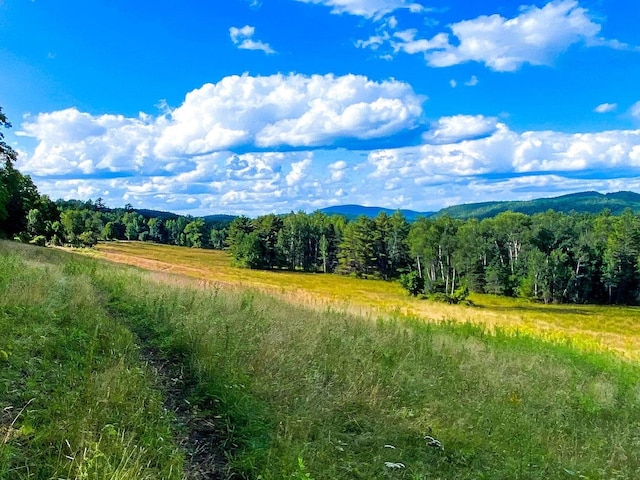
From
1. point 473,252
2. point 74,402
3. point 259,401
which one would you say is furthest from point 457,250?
point 74,402

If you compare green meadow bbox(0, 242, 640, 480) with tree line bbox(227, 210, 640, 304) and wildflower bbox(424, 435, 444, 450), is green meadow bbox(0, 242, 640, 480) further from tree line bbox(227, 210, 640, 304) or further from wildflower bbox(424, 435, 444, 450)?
tree line bbox(227, 210, 640, 304)

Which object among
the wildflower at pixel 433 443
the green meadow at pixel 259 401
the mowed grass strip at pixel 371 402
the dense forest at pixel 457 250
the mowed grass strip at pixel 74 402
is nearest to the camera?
→ the mowed grass strip at pixel 74 402

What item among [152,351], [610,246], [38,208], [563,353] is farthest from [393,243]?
[152,351]

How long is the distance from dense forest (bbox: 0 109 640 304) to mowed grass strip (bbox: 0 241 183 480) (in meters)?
64.7

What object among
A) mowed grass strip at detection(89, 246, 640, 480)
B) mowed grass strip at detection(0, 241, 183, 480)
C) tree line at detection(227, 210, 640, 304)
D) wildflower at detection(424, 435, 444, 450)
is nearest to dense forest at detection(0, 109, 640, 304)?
tree line at detection(227, 210, 640, 304)

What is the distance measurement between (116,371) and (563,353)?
14174 millimetres

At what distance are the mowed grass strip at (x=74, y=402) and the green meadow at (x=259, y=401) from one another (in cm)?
2

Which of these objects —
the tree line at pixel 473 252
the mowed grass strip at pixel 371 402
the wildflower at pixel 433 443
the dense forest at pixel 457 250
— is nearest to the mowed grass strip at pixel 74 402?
the mowed grass strip at pixel 371 402

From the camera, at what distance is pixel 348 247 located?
109062 millimetres

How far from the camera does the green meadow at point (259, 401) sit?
3.84 metres

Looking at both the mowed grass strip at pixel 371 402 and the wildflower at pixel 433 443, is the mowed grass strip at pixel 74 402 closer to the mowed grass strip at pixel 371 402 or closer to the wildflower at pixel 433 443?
the mowed grass strip at pixel 371 402

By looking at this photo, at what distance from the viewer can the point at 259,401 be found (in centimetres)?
533

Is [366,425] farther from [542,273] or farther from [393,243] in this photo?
[393,243]

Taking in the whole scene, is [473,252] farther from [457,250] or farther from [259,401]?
[259,401]
